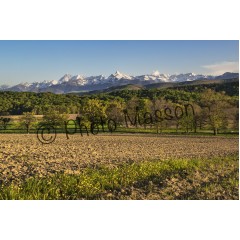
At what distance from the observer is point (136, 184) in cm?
468

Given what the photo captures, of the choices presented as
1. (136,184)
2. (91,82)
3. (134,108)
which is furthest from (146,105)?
(136,184)

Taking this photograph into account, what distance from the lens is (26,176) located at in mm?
4938

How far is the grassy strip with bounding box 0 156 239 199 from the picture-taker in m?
4.25

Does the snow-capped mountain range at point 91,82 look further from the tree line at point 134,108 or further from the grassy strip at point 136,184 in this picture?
the grassy strip at point 136,184

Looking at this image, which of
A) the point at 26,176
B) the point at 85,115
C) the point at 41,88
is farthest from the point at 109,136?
the point at 26,176

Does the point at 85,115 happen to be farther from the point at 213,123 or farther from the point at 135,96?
the point at 213,123

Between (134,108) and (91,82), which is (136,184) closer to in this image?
(134,108)

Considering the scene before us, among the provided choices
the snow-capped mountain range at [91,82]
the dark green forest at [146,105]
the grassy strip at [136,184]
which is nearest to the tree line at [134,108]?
the dark green forest at [146,105]

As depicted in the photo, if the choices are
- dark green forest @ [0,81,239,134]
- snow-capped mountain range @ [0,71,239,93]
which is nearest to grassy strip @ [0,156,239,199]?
dark green forest @ [0,81,239,134]

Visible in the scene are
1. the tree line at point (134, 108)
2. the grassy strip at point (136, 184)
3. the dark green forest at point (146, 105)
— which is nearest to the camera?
the grassy strip at point (136, 184)

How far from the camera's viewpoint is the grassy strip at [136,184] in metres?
4.25

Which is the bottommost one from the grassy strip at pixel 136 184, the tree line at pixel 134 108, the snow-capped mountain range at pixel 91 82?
the grassy strip at pixel 136 184

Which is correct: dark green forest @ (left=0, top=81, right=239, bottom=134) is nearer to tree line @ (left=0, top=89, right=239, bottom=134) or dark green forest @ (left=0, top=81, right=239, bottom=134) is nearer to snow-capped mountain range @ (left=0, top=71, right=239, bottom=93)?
tree line @ (left=0, top=89, right=239, bottom=134)

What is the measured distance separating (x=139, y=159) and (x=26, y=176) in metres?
2.81
